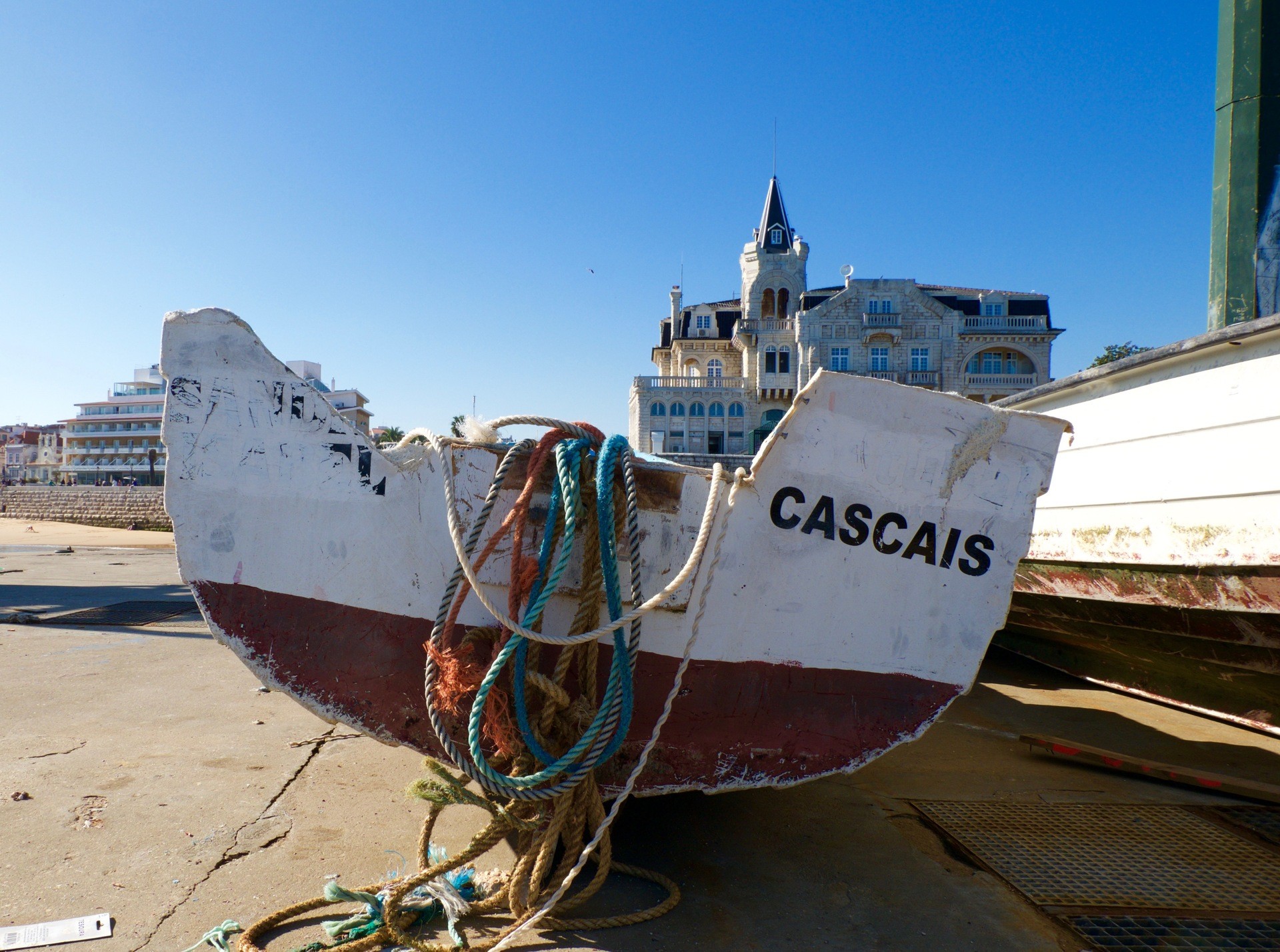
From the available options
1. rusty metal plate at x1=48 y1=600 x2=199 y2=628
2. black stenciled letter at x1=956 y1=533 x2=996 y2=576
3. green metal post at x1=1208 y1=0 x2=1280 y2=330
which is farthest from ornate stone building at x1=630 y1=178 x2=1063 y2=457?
black stenciled letter at x1=956 y1=533 x2=996 y2=576

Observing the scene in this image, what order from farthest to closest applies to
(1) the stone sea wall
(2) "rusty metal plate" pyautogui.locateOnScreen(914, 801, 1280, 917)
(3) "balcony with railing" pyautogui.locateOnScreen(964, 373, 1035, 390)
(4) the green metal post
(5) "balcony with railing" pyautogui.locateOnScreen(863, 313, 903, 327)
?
(5) "balcony with railing" pyautogui.locateOnScreen(863, 313, 903, 327), (3) "balcony with railing" pyautogui.locateOnScreen(964, 373, 1035, 390), (1) the stone sea wall, (4) the green metal post, (2) "rusty metal plate" pyautogui.locateOnScreen(914, 801, 1280, 917)

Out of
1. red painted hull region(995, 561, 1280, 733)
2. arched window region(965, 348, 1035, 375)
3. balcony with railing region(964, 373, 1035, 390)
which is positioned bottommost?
red painted hull region(995, 561, 1280, 733)

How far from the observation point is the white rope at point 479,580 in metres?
2.01

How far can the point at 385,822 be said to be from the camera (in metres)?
2.76

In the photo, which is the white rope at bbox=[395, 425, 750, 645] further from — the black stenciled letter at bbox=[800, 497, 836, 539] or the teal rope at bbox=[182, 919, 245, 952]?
the teal rope at bbox=[182, 919, 245, 952]

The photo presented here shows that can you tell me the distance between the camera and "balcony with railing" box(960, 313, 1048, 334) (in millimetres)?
38594

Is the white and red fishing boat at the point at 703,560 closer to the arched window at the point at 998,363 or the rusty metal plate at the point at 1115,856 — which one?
the rusty metal plate at the point at 1115,856

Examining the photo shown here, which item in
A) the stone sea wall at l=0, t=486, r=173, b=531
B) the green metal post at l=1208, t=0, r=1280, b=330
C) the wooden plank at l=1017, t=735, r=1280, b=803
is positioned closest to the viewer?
the wooden plank at l=1017, t=735, r=1280, b=803

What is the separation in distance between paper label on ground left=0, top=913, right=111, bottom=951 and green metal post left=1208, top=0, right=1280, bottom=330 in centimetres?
588

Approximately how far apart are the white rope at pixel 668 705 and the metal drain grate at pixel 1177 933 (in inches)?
49.6

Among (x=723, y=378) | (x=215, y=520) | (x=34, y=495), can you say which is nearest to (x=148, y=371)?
(x=34, y=495)

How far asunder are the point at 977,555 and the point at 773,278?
4104 centimetres

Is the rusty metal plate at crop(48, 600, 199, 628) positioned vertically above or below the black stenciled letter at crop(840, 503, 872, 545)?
below

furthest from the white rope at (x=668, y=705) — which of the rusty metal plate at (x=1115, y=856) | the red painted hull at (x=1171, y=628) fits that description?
the red painted hull at (x=1171, y=628)
